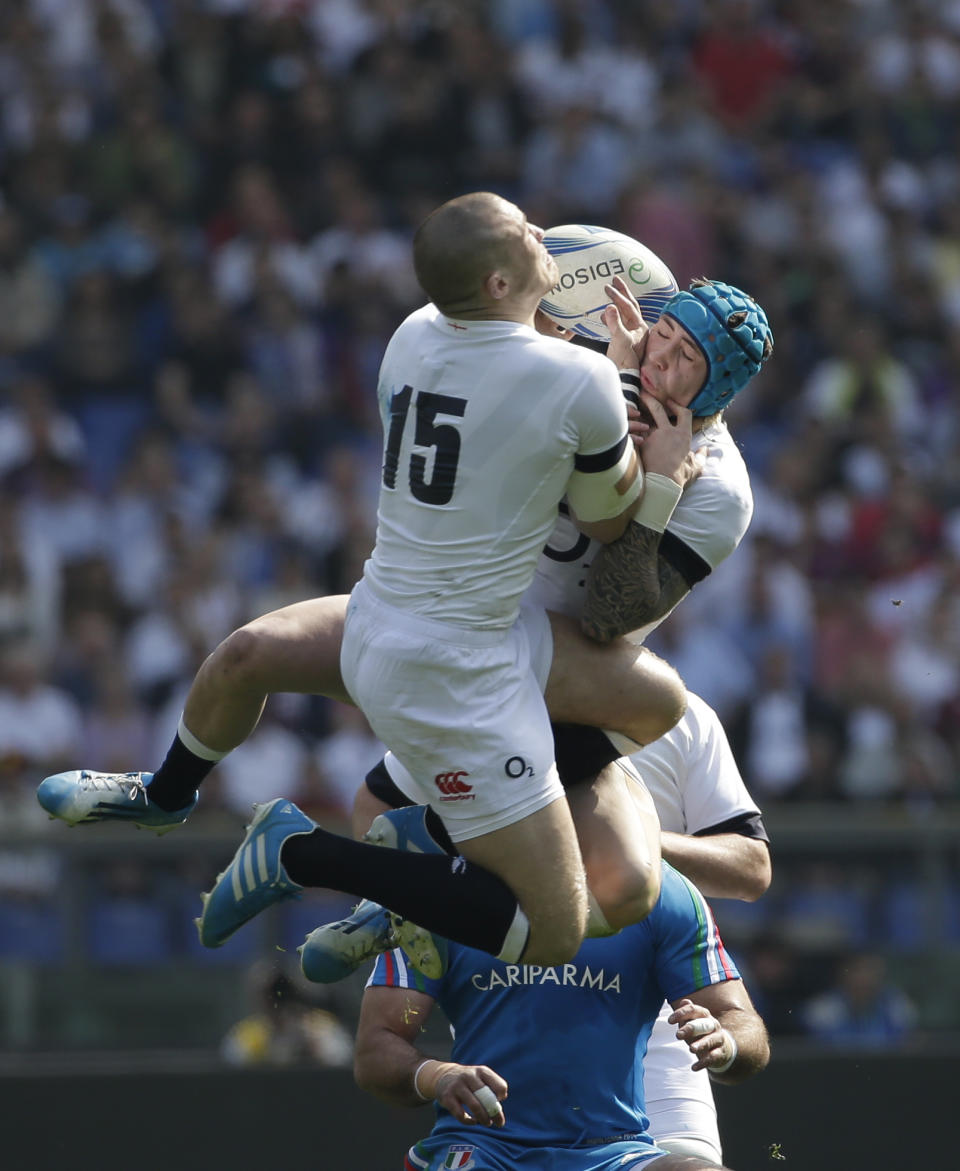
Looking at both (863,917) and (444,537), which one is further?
(863,917)

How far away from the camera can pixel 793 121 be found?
40.7 ft

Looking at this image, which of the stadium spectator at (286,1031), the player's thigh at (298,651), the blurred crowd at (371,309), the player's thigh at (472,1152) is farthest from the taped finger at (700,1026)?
the blurred crowd at (371,309)

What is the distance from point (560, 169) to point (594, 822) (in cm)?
822

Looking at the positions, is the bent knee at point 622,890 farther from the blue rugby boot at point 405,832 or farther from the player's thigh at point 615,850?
the blue rugby boot at point 405,832

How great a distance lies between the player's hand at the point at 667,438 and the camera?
157 inches

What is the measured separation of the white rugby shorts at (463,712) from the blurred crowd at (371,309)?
4.53m

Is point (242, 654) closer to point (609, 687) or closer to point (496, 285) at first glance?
point (609, 687)

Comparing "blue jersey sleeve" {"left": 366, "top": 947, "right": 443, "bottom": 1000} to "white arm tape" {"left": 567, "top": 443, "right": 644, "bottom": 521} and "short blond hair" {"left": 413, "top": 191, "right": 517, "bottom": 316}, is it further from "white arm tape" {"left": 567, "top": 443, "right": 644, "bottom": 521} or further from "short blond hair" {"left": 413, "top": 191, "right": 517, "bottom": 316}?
"short blond hair" {"left": 413, "top": 191, "right": 517, "bottom": 316}

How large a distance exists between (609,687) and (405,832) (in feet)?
1.69

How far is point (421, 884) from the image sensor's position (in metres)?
3.95

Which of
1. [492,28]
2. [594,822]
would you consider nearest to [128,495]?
[492,28]

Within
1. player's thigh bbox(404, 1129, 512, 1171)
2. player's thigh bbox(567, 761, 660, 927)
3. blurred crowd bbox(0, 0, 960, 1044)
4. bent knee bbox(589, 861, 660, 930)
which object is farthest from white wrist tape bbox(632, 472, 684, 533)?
blurred crowd bbox(0, 0, 960, 1044)

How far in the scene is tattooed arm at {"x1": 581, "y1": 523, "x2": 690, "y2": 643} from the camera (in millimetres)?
3941

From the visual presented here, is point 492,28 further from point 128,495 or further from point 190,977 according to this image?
point 190,977
